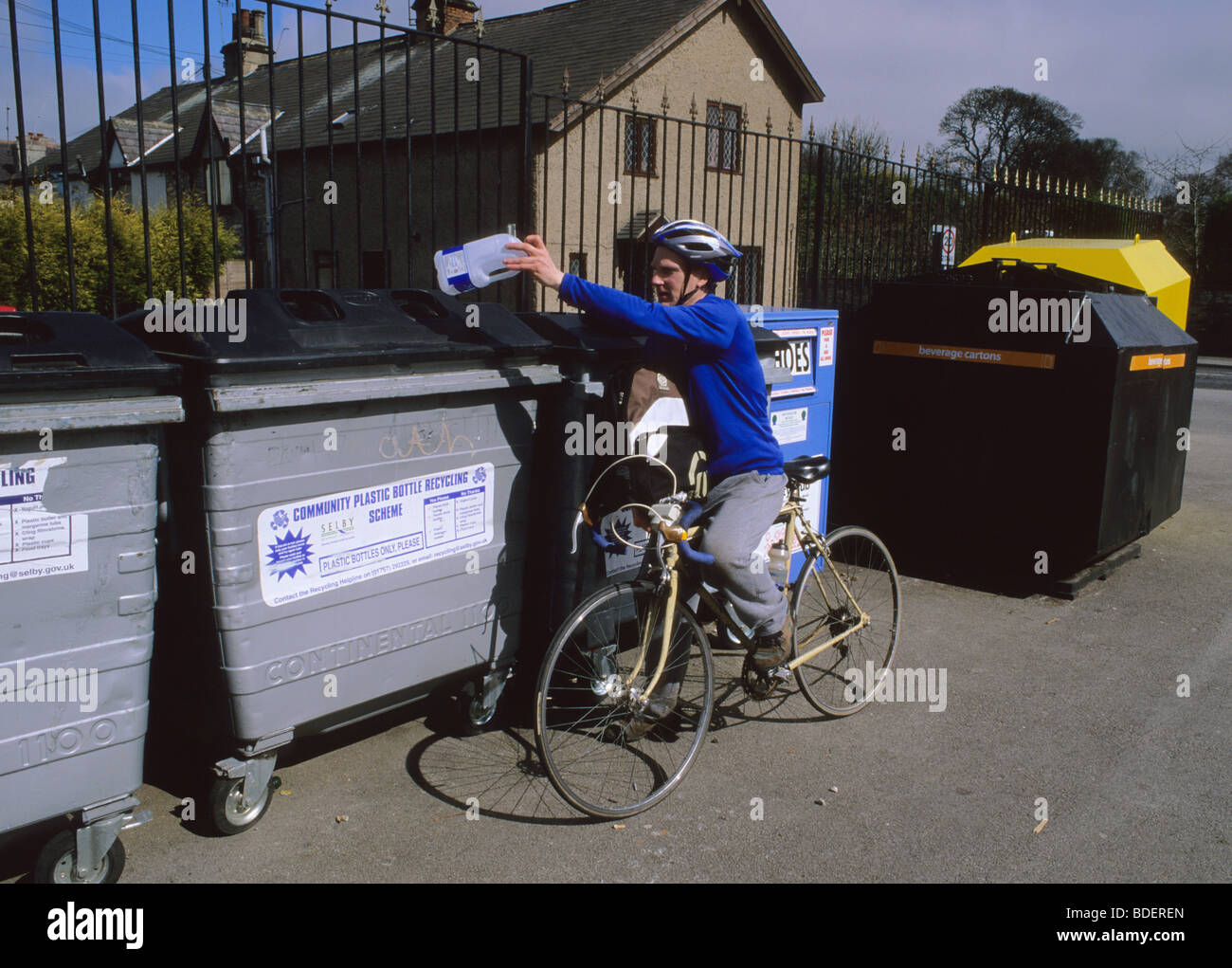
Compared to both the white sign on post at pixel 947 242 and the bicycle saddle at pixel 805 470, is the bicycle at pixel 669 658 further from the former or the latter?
the white sign on post at pixel 947 242

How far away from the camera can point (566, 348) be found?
154 inches

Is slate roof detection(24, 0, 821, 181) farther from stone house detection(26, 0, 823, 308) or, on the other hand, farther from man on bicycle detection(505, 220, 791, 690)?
man on bicycle detection(505, 220, 791, 690)

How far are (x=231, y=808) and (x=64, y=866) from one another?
1.63 ft

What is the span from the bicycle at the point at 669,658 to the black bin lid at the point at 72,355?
4.75 ft

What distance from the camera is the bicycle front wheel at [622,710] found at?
336cm

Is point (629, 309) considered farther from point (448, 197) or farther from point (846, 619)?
point (448, 197)

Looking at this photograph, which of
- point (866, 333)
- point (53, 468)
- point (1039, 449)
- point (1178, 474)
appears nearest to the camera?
point (53, 468)

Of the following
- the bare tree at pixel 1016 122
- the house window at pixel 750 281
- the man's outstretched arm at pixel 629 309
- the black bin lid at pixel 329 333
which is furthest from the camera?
the bare tree at pixel 1016 122

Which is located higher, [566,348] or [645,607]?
[566,348]

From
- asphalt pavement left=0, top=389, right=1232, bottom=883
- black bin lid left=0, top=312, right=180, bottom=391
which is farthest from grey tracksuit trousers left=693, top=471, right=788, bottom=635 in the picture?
black bin lid left=0, top=312, right=180, bottom=391

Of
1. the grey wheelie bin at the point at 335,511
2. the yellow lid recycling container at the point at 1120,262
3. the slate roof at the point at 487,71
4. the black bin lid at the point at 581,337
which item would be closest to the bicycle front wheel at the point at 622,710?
the grey wheelie bin at the point at 335,511

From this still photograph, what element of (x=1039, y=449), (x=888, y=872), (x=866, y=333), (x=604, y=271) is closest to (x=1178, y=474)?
(x=1039, y=449)
